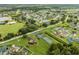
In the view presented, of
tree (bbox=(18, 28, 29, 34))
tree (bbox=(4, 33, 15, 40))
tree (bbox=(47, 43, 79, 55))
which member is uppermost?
tree (bbox=(18, 28, 29, 34))

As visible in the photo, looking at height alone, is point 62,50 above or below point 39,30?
below

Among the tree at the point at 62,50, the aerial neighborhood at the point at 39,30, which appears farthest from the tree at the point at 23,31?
the tree at the point at 62,50

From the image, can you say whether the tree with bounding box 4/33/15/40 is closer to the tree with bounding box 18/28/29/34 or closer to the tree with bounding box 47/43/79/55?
the tree with bounding box 18/28/29/34

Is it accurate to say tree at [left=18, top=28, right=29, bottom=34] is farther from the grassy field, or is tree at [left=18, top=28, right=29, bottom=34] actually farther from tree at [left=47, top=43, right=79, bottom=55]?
tree at [left=47, top=43, right=79, bottom=55]

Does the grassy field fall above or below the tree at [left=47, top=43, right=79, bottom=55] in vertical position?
above

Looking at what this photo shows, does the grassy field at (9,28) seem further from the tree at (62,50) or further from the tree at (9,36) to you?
the tree at (62,50)

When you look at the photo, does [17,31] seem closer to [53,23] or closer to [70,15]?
[53,23]

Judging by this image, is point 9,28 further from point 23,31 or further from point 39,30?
point 39,30

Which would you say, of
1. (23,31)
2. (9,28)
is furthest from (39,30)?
(9,28)

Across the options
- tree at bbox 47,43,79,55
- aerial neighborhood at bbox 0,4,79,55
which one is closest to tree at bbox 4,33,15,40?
aerial neighborhood at bbox 0,4,79,55
